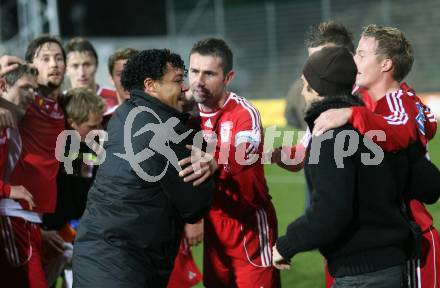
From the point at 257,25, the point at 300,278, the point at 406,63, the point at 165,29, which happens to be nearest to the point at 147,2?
the point at 165,29

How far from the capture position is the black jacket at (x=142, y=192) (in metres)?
4.27

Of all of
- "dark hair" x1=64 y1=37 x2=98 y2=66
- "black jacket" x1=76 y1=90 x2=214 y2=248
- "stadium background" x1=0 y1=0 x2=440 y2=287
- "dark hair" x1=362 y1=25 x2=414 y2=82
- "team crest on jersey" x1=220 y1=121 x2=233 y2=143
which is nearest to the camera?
"black jacket" x1=76 y1=90 x2=214 y2=248

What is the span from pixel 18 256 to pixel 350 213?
277cm

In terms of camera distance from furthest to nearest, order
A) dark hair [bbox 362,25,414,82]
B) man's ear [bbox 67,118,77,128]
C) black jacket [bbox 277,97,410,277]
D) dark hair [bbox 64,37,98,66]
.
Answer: dark hair [bbox 64,37,98,66] < man's ear [bbox 67,118,77,128] < dark hair [bbox 362,25,414,82] < black jacket [bbox 277,97,410,277]

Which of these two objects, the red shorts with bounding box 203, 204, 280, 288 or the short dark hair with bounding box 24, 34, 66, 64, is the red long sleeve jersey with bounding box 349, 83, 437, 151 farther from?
the short dark hair with bounding box 24, 34, 66, 64

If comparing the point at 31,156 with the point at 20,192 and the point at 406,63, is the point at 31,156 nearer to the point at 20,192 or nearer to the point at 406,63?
the point at 20,192

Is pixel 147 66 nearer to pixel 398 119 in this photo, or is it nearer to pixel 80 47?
pixel 398 119

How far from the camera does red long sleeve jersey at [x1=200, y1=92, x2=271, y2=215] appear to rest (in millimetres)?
5270

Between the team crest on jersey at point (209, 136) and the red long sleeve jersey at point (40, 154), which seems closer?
the team crest on jersey at point (209, 136)

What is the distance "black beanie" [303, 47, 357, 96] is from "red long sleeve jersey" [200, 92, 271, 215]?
1.27 meters

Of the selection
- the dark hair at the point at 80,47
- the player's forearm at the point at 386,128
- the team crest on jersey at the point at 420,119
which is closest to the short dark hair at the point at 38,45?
the dark hair at the point at 80,47

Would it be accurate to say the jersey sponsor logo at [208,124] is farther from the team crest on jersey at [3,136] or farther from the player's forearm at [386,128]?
the player's forearm at [386,128]

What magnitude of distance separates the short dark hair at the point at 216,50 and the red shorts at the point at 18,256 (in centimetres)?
174

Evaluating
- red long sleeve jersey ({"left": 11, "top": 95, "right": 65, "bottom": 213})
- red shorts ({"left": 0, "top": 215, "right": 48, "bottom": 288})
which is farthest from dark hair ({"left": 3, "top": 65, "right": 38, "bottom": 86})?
red shorts ({"left": 0, "top": 215, "right": 48, "bottom": 288})
